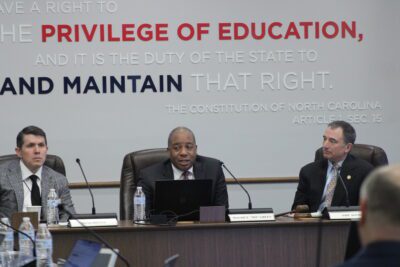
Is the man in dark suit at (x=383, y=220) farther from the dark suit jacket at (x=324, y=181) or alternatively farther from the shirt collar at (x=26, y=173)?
the shirt collar at (x=26, y=173)

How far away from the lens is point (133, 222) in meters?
4.97

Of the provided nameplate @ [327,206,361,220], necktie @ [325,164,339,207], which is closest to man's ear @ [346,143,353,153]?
necktie @ [325,164,339,207]

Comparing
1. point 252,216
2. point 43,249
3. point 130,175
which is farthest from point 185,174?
point 43,249

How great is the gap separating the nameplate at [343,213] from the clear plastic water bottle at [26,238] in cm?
163

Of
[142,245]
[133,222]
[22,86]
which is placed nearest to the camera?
[142,245]

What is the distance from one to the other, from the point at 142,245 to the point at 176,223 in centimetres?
27

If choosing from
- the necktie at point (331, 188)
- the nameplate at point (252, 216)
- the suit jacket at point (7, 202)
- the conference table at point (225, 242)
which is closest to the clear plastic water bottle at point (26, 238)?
the conference table at point (225, 242)

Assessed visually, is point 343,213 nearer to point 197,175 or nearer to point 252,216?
point 252,216

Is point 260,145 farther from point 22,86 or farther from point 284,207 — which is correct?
point 22,86

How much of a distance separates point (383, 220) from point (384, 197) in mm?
52

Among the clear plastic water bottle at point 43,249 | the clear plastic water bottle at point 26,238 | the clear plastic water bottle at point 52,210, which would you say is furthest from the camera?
the clear plastic water bottle at point 52,210

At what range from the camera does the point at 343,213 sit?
4.82m

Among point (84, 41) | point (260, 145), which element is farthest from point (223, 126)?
point (84, 41)

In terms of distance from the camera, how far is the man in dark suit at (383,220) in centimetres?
181
